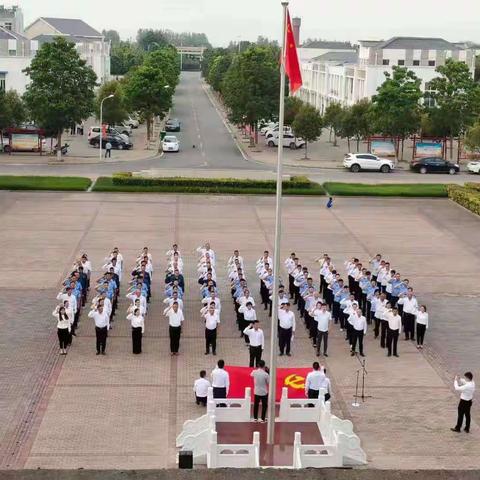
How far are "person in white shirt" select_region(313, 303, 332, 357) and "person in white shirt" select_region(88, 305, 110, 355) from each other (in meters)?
4.36

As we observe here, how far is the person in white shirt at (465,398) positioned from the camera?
47.4 ft

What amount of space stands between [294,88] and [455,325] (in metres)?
9.93

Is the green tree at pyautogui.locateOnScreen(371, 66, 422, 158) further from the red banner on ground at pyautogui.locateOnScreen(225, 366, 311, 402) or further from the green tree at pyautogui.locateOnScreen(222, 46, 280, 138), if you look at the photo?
the red banner on ground at pyautogui.locateOnScreen(225, 366, 311, 402)

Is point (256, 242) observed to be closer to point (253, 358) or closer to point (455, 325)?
point (455, 325)

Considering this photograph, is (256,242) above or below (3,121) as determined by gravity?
below

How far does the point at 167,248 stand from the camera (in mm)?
28828

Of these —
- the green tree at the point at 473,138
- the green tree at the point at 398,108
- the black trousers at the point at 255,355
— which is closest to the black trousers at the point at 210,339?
the black trousers at the point at 255,355

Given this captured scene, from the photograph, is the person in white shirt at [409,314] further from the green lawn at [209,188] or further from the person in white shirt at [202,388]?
the green lawn at [209,188]

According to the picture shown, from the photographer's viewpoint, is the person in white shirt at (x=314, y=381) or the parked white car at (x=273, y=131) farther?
the parked white car at (x=273, y=131)

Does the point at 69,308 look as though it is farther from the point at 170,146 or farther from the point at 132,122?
the point at 132,122

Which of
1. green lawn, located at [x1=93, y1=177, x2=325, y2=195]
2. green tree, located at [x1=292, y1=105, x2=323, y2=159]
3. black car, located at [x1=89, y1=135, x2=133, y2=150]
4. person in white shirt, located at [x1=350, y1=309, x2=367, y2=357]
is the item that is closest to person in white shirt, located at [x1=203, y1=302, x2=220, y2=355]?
person in white shirt, located at [x1=350, y1=309, x2=367, y2=357]

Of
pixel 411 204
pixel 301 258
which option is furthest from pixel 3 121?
pixel 301 258

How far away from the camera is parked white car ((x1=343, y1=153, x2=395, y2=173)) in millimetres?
50625

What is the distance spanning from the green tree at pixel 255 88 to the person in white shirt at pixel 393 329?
4167 centimetres
